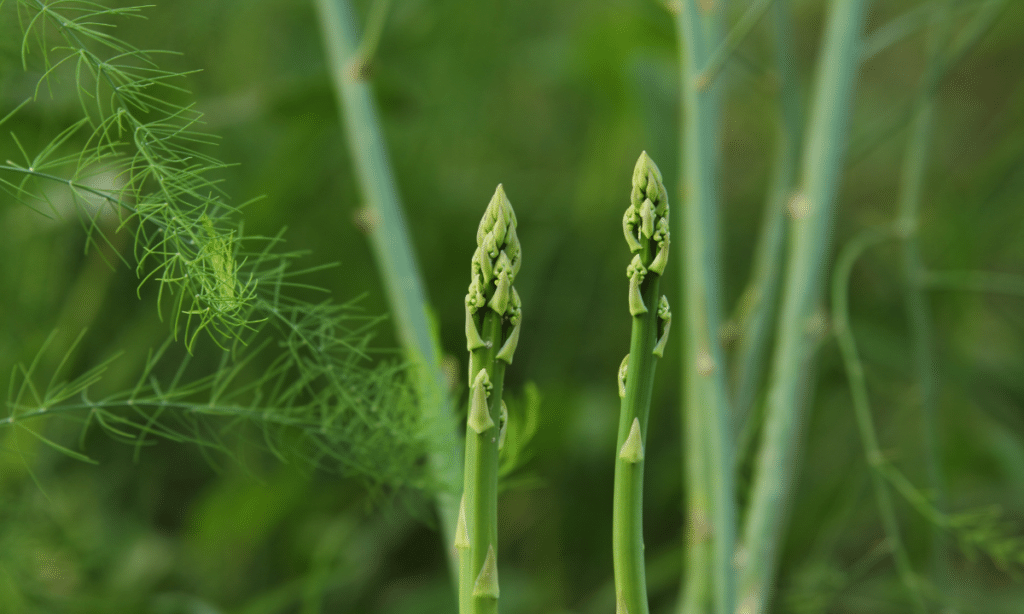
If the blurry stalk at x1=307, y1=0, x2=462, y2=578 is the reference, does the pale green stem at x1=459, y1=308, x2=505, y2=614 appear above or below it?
below

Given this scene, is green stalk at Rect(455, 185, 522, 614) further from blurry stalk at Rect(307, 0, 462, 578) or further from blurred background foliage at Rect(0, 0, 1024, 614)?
blurred background foliage at Rect(0, 0, 1024, 614)

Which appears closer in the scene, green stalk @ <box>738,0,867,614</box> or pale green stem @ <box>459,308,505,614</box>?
pale green stem @ <box>459,308,505,614</box>

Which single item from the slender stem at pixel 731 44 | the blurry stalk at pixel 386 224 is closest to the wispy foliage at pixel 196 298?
the blurry stalk at pixel 386 224

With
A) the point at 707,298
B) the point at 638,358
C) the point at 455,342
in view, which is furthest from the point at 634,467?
the point at 455,342

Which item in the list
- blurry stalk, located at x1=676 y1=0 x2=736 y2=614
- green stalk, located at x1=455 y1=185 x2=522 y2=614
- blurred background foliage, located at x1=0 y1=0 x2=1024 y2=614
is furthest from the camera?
blurred background foliage, located at x1=0 y1=0 x2=1024 y2=614

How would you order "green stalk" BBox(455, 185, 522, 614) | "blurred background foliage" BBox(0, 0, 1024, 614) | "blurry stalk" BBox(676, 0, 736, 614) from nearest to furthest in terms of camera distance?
"green stalk" BBox(455, 185, 522, 614) < "blurry stalk" BBox(676, 0, 736, 614) < "blurred background foliage" BBox(0, 0, 1024, 614)

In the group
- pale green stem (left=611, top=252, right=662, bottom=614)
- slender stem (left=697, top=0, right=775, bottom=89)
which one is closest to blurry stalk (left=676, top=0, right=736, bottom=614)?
slender stem (left=697, top=0, right=775, bottom=89)

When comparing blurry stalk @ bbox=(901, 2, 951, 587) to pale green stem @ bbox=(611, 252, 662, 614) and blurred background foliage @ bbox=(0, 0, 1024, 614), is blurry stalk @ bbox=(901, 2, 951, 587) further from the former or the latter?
pale green stem @ bbox=(611, 252, 662, 614)
